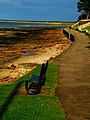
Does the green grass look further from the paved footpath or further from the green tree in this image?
the green tree

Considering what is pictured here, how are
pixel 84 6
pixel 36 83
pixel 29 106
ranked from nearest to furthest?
pixel 29 106
pixel 36 83
pixel 84 6

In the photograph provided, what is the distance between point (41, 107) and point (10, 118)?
156 centimetres

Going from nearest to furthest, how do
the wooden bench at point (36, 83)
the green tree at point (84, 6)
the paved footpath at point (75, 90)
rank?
the paved footpath at point (75, 90) → the wooden bench at point (36, 83) → the green tree at point (84, 6)

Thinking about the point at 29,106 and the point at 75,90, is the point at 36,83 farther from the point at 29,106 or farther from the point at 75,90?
the point at 29,106

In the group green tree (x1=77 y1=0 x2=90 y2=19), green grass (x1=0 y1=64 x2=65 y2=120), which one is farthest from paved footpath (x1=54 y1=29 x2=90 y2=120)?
green tree (x1=77 y1=0 x2=90 y2=19)

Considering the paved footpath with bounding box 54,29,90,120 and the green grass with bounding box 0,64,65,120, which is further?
A: the paved footpath with bounding box 54,29,90,120

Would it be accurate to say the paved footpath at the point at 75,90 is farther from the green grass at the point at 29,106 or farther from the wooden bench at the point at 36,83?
the wooden bench at the point at 36,83

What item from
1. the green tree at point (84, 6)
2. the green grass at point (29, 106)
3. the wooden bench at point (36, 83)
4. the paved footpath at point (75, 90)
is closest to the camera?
the green grass at point (29, 106)

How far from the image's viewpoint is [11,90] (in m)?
15.1

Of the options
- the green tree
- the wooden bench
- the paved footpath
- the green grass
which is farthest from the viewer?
the green tree

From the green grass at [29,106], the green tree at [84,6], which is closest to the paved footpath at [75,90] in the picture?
the green grass at [29,106]

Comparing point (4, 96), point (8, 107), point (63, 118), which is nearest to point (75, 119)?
point (63, 118)

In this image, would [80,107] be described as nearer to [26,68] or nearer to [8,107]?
[8,107]

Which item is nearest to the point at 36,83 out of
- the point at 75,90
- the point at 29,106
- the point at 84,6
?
the point at 75,90
